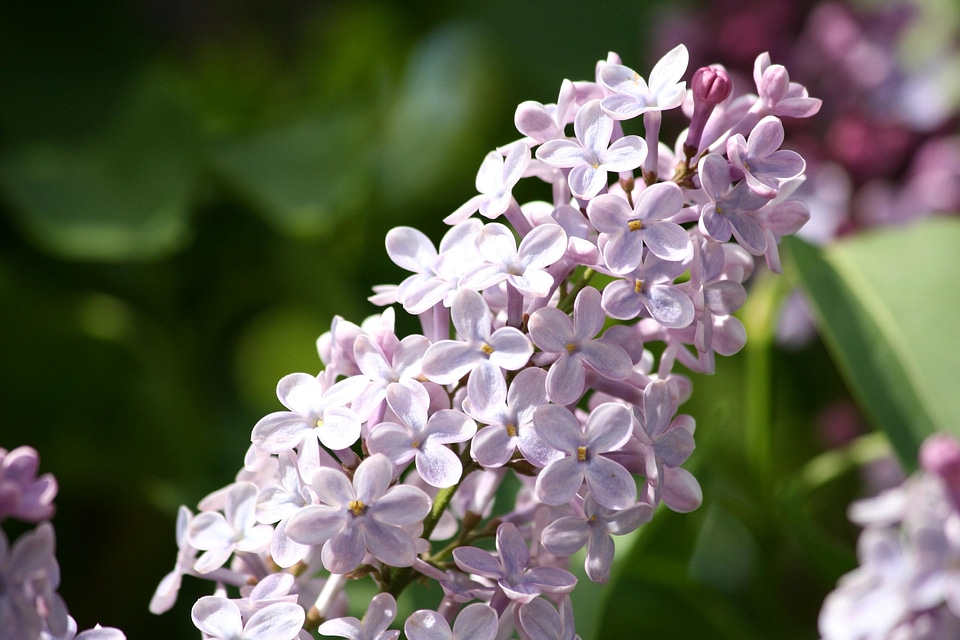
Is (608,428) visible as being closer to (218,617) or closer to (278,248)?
(218,617)

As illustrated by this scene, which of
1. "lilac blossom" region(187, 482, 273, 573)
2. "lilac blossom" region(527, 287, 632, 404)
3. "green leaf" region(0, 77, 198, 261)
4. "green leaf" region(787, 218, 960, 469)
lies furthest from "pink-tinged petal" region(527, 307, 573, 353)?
"green leaf" region(0, 77, 198, 261)

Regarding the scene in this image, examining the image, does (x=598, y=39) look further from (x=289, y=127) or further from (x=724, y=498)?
(x=724, y=498)

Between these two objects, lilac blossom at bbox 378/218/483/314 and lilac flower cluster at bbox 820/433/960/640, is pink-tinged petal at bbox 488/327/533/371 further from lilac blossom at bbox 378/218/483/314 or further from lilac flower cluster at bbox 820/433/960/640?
lilac flower cluster at bbox 820/433/960/640

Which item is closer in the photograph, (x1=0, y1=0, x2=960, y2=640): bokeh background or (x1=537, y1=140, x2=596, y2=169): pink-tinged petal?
(x1=537, y1=140, x2=596, y2=169): pink-tinged petal

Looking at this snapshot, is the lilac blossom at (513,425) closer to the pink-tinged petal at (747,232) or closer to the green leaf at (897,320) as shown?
the pink-tinged petal at (747,232)

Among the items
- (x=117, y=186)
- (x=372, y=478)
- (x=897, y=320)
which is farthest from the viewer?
(x=117, y=186)

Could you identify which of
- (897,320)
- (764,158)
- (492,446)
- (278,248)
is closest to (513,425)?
(492,446)
